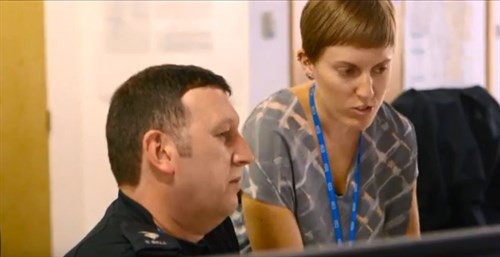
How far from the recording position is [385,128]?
1598mm

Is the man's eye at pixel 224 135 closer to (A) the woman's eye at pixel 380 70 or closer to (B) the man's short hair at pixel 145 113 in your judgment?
(B) the man's short hair at pixel 145 113

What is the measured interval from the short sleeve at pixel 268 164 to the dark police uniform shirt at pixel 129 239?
0.71 feet

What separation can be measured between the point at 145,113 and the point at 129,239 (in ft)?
0.70

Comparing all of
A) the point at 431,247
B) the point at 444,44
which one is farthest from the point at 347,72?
the point at 444,44

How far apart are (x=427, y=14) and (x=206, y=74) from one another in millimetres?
2166

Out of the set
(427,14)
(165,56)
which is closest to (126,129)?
(165,56)

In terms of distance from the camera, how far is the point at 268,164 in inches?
57.2

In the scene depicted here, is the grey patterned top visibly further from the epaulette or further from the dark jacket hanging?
the dark jacket hanging

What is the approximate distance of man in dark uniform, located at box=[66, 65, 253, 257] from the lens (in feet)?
3.79

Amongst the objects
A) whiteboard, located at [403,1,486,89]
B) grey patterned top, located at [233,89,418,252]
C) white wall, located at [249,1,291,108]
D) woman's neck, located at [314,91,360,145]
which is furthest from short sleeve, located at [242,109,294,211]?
whiteboard, located at [403,1,486,89]

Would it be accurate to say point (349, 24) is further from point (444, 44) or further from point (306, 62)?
point (444, 44)

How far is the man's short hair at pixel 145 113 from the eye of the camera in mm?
1163

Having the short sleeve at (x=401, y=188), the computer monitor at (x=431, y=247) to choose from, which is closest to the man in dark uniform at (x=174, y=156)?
the short sleeve at (x=401, y=188)

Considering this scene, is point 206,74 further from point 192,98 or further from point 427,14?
point 427,14
